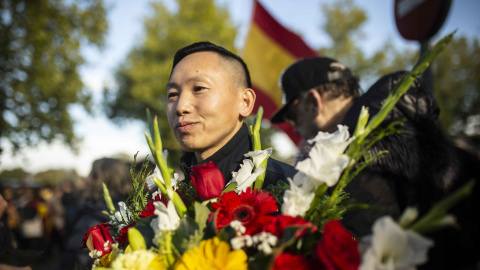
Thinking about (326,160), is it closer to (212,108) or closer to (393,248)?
(393,248)

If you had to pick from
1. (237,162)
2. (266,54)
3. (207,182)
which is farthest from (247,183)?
(266,54)

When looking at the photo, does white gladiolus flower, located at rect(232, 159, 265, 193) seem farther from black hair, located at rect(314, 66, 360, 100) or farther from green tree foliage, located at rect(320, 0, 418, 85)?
green tree foliage, located at rect(320, 0, 418, 85)

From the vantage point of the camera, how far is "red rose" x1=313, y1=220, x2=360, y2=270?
0.80 meters

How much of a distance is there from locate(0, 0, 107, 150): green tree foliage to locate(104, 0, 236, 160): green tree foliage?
5661 mm

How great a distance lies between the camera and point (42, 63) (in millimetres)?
11734

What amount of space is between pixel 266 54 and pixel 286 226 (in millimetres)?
4942

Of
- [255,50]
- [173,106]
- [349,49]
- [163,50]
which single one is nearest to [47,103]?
[163,50]

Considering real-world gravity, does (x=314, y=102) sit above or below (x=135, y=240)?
above

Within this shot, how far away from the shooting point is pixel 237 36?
20.4 metres

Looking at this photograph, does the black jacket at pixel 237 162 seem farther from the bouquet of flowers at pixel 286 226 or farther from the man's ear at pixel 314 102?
the man's ear at pixel 314 102

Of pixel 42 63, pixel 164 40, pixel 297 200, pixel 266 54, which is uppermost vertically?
pixel 164 40

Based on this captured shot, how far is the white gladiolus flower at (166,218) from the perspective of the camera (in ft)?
3.49

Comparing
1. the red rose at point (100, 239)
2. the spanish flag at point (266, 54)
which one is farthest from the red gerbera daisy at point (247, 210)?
the spanish flag at point (266, 54)

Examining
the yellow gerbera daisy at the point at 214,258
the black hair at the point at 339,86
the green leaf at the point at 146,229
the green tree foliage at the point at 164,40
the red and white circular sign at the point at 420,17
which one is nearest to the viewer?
the yellow gerbera daisy at the point at 214,258
